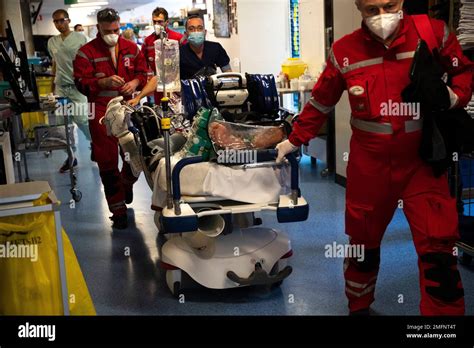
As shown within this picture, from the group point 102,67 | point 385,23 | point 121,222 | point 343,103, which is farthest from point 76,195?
point 385,23

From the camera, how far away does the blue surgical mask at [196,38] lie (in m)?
5.49

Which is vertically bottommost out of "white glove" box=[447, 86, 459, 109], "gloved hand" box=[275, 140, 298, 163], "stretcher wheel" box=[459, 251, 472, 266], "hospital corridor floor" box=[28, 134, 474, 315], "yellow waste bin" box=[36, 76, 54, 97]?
"hospital corridor floor" box=[28, 134, 474, 315]

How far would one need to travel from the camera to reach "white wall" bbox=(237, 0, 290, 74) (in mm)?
8500

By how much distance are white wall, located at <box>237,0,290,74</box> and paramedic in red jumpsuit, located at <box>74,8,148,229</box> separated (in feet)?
11.6

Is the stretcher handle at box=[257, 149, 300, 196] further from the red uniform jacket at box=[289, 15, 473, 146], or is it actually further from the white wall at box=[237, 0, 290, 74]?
the white wall at box=[237, 0, 290, 74]

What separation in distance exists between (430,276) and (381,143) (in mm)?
610

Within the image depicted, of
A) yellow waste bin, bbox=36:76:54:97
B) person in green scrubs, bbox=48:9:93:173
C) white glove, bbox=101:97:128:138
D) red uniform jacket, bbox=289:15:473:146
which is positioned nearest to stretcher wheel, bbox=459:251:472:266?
red uniform jacket, bbox=289:15:473:146

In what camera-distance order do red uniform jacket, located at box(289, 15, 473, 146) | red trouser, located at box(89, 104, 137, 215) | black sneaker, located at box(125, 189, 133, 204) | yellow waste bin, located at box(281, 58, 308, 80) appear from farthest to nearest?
yellow waste bin, located at box(281, 58, 308, 80), black sneaker, located at box(125, 189, 133, 204), red trouser, located at box(89, 104, 137, 215), red uniform jacket, located at box(289, 15, 473, 146)

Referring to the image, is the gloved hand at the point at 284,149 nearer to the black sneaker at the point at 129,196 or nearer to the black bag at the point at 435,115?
the black bag at the point at 435,115

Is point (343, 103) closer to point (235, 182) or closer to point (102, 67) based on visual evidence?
point (102, 67)

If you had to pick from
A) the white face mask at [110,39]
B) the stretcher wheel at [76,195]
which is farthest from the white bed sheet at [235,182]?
the stretcher wheel at [76,195]

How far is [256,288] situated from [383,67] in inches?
62.6
